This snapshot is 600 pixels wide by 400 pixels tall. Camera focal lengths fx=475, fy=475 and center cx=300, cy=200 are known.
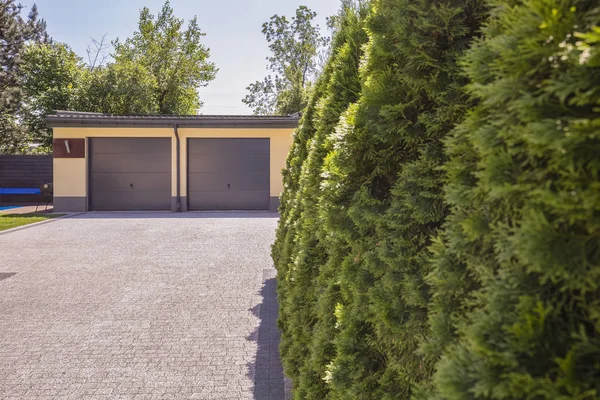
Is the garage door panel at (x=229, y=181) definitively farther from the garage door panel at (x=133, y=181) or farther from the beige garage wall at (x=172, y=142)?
the garage door panel at (x=133, y=181)

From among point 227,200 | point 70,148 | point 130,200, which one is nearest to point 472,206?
point 227,200

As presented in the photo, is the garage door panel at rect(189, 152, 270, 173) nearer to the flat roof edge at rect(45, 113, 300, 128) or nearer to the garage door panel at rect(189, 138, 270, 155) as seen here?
the garage door panel at rect(189, 138, 270, 155)

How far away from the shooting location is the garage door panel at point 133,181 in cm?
1741

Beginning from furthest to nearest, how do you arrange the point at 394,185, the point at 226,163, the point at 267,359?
the point at 226,163 < the point at 267,359 < the point at 394,185

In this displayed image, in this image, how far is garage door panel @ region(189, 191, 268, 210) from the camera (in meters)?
17.7

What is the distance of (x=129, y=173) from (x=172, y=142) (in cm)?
196

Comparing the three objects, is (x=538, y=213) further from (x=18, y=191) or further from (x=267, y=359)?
(x=18, y=191)

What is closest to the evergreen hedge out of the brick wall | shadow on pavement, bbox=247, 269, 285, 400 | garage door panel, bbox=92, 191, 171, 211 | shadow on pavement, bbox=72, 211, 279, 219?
shadow on pavement, bbox=247, 269, 285, 400

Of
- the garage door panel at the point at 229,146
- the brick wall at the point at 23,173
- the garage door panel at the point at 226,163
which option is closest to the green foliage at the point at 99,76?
the brick wall at the point at 23,173

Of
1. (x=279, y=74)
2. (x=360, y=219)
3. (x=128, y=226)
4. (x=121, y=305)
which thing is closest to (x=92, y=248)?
(x=128, y=226)

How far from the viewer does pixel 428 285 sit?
4.75ft

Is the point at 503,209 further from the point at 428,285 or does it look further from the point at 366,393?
the point at 366,393

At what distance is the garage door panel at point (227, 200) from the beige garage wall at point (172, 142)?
0.52m

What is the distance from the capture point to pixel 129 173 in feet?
57.2
